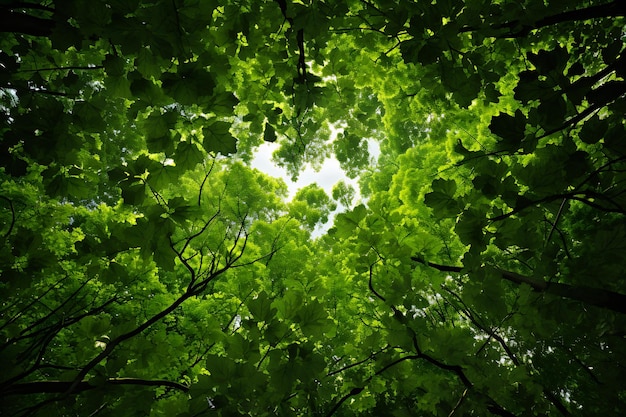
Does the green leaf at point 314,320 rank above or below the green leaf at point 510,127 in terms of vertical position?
below

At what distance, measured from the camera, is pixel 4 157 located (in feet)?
6.18

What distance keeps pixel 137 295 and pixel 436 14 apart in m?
6.76

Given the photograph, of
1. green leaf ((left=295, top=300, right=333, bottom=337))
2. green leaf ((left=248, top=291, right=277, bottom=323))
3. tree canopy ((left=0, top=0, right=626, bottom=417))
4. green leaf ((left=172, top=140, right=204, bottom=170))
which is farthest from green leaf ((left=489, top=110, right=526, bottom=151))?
green leaf ((left=172, top=140, right=204, bottom=170))

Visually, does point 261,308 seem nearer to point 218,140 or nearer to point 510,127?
point 218,140

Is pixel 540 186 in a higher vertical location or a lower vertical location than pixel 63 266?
lower

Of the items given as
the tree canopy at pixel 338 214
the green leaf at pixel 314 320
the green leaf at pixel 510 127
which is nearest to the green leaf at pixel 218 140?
the tree canopy at pixel 338 214

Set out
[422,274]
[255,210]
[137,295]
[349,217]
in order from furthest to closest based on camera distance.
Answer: [255,210], [137,295], [422,274], [349,217]

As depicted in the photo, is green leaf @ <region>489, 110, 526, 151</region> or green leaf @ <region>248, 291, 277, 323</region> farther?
green leaf @ <region>248, 291, 277, 323</region>

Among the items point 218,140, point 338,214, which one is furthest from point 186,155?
point 338,214

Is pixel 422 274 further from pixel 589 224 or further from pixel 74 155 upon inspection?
pixel 589 224

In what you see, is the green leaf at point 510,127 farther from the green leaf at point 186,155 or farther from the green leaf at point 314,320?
the green leaf at point 186,155

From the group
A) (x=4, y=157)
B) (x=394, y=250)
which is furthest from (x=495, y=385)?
(x=4, y=157)

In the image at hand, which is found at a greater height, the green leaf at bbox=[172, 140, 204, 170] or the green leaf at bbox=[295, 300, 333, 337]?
the green leaf at bbox=[172, 140, 204, 170]

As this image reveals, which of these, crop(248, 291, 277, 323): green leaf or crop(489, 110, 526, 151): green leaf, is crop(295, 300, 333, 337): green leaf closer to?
crop(248, 291, 277, 323): green leaf
